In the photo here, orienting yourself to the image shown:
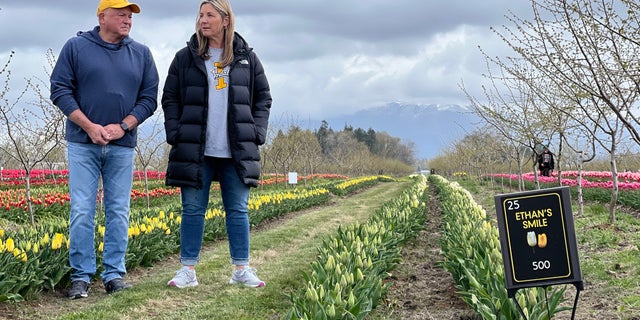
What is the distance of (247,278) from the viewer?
440 cm

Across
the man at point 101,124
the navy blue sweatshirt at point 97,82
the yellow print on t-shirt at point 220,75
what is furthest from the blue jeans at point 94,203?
the yellow print on t-shirt at point 220,75

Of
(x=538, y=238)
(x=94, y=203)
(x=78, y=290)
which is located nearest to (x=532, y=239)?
(x=538, y=238)

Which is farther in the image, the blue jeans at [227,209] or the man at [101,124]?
the blue jeans at [227,209]

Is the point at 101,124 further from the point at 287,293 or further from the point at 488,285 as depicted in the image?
the point at 488,285

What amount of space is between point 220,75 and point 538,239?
8.28 ft

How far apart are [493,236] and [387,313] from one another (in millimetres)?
1108

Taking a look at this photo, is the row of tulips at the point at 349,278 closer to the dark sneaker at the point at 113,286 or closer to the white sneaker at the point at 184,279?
the white sneaker at the point at 184,279

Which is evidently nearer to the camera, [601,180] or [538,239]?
[538,239]

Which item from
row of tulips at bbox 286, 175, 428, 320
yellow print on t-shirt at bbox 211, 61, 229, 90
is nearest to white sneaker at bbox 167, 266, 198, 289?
row of tulips at bbox 286, 175, 428, 320

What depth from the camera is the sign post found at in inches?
104

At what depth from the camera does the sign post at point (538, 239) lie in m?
2.64

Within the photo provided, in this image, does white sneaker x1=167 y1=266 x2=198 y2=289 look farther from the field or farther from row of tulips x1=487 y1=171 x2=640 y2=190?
row of tulips x1=487 y1=171 x2=640 y2=190

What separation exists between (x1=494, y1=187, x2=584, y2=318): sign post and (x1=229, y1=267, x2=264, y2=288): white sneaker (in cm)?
219

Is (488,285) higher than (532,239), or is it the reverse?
(532,239)
